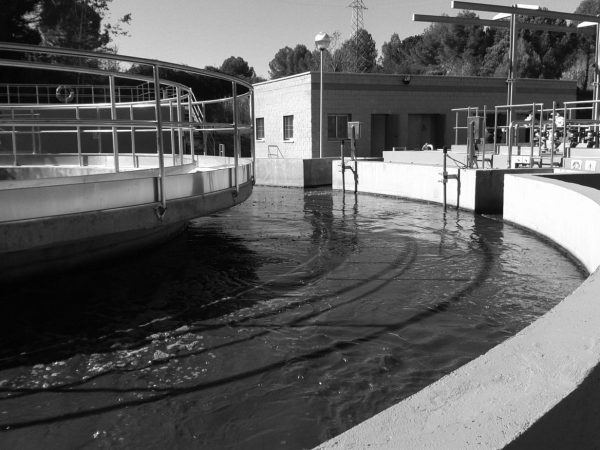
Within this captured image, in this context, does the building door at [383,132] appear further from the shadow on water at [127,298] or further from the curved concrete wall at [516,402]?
the curved concrete wall at [516,402]

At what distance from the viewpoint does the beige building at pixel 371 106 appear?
26.6 m

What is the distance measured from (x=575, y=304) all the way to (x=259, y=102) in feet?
91.5

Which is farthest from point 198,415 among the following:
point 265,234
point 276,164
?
point 276,164

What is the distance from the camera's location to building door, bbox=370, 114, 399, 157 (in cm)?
2870

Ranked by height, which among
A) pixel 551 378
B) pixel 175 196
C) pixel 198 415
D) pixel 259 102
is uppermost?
pixel 259 102

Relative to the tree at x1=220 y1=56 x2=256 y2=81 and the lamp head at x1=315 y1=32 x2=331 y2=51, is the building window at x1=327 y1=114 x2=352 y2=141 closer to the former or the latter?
the lamp head at x1=315 y1=32 x2=331 y2=51

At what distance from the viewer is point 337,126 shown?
2705 centimetres

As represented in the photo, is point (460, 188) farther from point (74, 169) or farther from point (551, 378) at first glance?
point (551, 378)

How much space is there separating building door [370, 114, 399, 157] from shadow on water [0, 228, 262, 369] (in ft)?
71.4

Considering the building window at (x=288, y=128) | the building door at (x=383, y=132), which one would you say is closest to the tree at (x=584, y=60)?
the building door at (x=383, y=132)

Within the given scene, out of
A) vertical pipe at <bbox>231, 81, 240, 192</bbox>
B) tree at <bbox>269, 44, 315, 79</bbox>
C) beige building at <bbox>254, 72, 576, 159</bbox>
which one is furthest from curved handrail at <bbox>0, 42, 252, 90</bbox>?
tree at <bbox>269, 44, 315, 79</bbox>

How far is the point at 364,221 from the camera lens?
11273mm

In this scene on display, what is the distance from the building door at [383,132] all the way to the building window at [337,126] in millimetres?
2007

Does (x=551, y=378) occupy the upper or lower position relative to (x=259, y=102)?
lower
